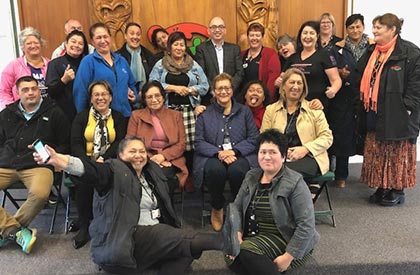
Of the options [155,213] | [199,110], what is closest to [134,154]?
[155,213]

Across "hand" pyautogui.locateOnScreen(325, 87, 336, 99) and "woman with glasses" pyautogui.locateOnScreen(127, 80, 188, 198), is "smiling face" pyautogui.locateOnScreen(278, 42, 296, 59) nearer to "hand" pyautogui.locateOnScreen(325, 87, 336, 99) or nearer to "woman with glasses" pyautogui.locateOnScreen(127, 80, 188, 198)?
"hand" pyautogui.locateOnScreen(325, 87, 336, 99)

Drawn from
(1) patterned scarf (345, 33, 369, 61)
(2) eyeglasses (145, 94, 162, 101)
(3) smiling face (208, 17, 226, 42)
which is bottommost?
(2) eyeglasses (145, 94, 162, 101)

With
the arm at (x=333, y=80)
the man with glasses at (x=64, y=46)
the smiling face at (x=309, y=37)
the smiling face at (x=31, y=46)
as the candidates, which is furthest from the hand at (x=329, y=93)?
the smiling face at (x=31, y=46)

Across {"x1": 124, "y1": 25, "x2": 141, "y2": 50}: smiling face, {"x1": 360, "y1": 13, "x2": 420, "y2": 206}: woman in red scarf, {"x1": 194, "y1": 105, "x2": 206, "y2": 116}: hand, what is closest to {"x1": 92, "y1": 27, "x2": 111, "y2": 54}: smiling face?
{"x1": 124, "y1": 25, "x2": 141, "y2": 50}: smiling face

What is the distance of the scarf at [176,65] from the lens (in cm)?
339

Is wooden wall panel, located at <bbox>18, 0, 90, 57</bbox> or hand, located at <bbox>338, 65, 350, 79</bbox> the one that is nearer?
hand, located at <bbox>338, 65, 350, 79</bbox>

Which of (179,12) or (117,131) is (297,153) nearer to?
(117,131)

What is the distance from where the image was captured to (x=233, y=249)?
2256 millimetres

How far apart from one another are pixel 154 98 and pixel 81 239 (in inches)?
41.8

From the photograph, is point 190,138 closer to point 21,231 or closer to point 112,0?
point 21,231

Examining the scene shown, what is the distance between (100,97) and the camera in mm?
3061

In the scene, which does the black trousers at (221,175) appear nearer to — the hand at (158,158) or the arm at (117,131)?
the hand at (158,158)

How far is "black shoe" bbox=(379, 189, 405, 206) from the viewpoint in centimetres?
341

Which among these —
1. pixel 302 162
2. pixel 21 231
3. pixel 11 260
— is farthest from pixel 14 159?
pixel 302 162
